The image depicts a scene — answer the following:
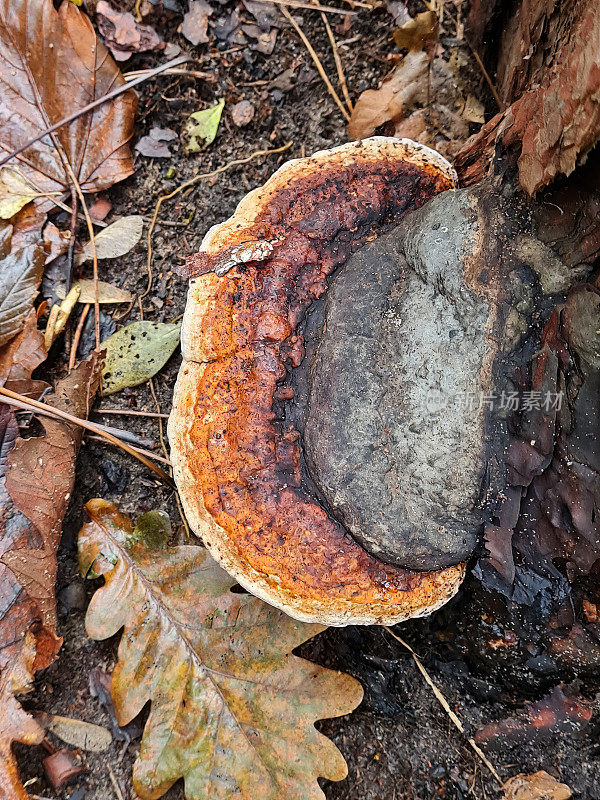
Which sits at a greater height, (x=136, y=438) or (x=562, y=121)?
→ (x=562, y=121)

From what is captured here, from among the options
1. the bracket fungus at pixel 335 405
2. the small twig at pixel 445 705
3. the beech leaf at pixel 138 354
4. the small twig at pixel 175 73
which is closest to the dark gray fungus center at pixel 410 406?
the bracket fungus at pixel 335 405

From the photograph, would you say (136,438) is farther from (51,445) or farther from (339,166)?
(339,166)

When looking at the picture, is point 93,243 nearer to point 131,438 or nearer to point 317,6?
point 131,438

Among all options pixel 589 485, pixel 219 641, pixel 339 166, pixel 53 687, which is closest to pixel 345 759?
pixel 219 641

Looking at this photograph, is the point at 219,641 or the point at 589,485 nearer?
the point at 589,485

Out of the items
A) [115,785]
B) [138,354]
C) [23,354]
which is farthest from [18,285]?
[115,785]

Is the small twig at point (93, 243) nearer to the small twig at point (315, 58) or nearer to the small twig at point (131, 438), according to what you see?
the small twig at point (131, 438)

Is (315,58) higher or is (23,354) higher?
(315,58)

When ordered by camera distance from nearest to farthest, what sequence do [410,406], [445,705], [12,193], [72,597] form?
1. [410,406]
2. [445,705]
3. [72,597]
4. [12,193]
